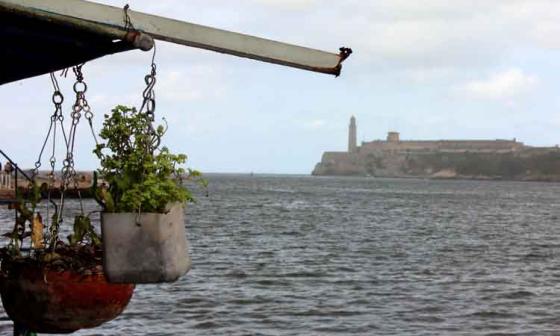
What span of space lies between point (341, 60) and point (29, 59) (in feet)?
5.74

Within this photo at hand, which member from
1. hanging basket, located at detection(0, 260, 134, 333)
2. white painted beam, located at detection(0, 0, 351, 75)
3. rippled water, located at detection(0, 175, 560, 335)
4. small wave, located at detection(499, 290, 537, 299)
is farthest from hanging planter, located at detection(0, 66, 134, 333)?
small wave, located at detection(499, 290, 537, 299)

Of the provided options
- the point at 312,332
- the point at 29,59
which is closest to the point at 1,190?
the point at 312,332

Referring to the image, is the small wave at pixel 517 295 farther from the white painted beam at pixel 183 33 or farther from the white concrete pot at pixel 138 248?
the white concrete pot at pixel 138 248

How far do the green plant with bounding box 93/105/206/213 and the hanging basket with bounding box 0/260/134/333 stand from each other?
50cm

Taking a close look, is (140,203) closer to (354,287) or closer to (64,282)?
(64,282)

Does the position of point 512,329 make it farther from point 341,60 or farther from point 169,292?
point 341,60

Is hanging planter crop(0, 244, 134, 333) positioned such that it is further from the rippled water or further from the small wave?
the small wave

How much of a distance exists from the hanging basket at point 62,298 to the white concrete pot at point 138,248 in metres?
0.39

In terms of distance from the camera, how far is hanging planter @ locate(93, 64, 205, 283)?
3812 mm

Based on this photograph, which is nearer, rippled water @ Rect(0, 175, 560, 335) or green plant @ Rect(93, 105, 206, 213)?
green plant @ Rect(93, 105, 206, 213)

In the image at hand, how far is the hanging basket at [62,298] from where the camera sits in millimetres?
4203

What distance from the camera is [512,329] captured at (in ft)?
55.8

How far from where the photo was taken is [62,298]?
4.20 meters

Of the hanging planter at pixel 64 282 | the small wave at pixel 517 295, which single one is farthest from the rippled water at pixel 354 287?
the hanging planter at pixel 64 282
